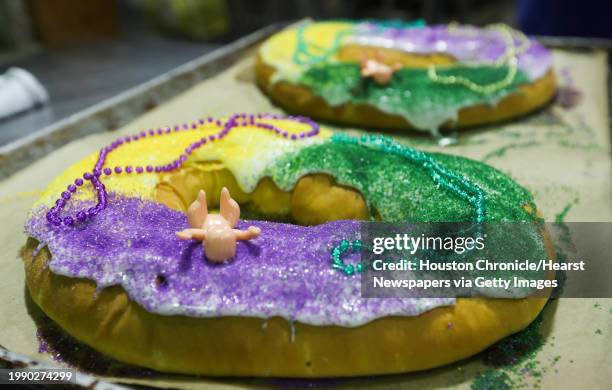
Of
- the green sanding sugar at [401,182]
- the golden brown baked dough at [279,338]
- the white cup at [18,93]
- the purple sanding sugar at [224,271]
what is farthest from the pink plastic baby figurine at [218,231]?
the white cup at [18,93]

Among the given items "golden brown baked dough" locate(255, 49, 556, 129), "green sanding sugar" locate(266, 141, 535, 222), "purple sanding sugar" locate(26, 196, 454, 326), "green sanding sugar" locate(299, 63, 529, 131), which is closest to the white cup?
"golden brown baked dough" locate(255, 49, 556, 129)

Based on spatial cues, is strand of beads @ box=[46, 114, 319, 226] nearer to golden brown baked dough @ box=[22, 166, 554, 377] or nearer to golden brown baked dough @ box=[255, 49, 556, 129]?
golden brown baked dough @ box=[22, 166, 554, 377]

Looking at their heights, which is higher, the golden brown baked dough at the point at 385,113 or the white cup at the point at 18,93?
the golden brown baked dough at the point at 385,113

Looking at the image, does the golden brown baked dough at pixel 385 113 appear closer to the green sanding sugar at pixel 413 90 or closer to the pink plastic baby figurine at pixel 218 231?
the green sanding sugar at pixel 413 90

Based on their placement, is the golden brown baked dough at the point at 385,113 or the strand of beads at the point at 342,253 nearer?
the strand of beads at the point at 342,253

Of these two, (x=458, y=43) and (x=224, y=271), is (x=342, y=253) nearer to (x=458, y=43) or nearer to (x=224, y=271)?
(x=224, y=271)

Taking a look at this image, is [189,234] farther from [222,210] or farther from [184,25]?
[184,25]

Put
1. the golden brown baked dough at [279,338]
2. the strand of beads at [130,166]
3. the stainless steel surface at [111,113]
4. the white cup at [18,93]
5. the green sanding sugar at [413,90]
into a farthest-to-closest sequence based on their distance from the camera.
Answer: the white cup at [18,93]
the green sanding sugar at [413,90]
the stainless steel surface at [111,113]
the strand of beads at [130,166]
the golden brown baked dough at [279,338]

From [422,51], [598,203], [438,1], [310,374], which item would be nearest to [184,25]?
[438,1]
